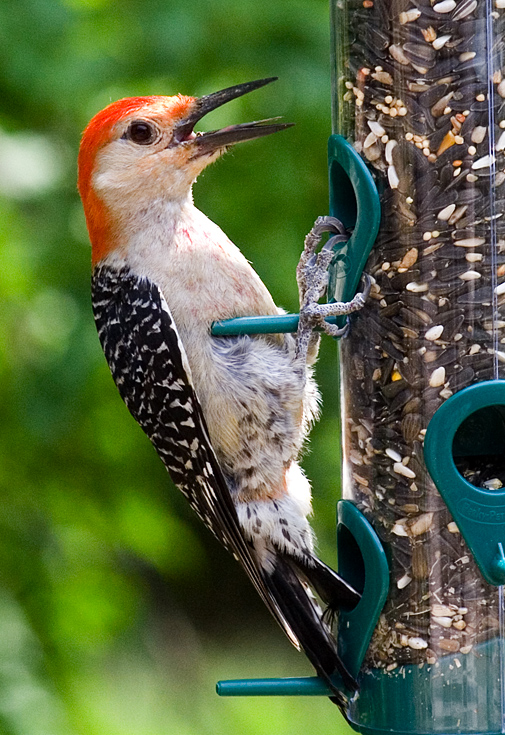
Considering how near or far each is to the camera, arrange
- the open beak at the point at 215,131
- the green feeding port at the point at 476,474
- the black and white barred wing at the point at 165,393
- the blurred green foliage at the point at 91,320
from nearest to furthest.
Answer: the green feeding port at the point at 476,474
the black and white barred wing at the point at 165,393
the open beak at the point at 215,131
the blurred green foliage at the point at 91,320

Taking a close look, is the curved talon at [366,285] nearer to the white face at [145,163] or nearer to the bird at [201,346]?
the bird at [201,346]

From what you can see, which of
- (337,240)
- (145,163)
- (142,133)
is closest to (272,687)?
(337,240)

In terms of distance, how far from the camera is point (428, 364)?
3119mm

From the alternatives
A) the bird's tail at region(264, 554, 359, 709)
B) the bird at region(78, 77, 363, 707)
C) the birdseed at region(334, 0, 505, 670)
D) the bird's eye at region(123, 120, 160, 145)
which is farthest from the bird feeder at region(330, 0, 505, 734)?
the bird's eye at region(123, 120, 160, 145)

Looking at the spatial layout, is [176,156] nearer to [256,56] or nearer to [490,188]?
[256,56]

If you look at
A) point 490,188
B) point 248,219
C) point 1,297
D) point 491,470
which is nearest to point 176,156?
point 248,219

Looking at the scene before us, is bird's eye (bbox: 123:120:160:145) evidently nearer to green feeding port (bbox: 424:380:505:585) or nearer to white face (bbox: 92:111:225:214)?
white face (bbox: 92:111:225:214)

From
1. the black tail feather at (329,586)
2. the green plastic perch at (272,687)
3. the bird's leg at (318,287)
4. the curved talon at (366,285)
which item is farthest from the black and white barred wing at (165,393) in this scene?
the curved talon at (366,285)

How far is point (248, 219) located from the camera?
4527 millimetres

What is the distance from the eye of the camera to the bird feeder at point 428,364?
9.89 ft

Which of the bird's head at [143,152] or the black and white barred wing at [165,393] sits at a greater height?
the bird's head at [143,152]

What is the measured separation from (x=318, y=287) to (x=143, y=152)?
1061 millimetres

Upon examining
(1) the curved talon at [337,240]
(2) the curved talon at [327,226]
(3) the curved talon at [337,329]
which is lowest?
(3) the curved talon at [337,329]

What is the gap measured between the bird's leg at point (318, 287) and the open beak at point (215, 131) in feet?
1.68
